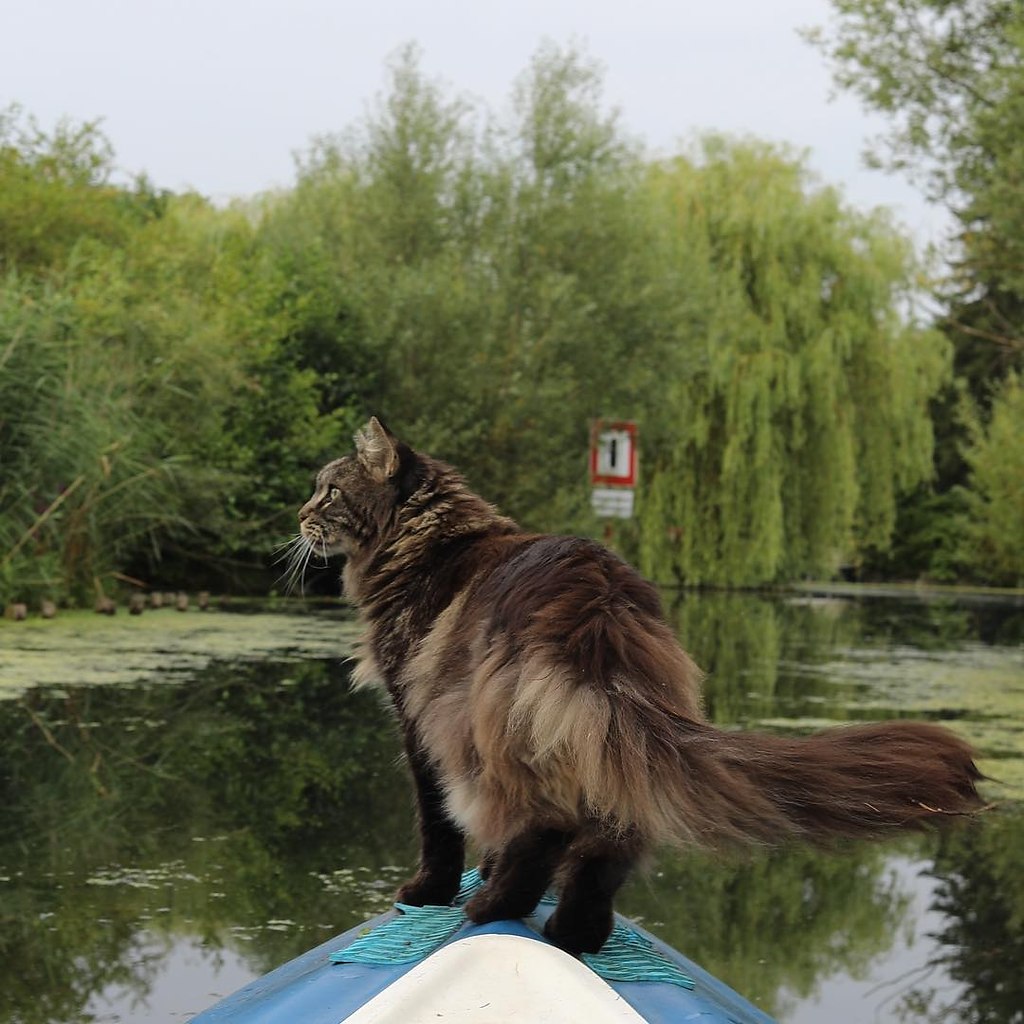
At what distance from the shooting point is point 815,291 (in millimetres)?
33438

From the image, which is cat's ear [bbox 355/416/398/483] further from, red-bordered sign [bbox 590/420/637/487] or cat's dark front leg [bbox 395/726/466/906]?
red-bordered sign [bbox 590/420/637/487]

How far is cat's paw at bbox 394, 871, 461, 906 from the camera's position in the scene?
4.23 metres

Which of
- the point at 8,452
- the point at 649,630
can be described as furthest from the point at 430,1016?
the point at 8,452

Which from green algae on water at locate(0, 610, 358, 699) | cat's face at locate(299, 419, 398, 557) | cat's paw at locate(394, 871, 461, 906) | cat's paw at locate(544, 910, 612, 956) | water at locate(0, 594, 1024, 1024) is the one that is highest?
cat's face at locate(299, 419, 398, 557)

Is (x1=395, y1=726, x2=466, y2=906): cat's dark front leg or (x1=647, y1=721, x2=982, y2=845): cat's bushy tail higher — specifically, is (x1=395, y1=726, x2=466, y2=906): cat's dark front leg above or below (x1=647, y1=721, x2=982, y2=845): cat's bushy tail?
below

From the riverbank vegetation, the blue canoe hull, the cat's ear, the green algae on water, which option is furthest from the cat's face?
the riverbank vegetation

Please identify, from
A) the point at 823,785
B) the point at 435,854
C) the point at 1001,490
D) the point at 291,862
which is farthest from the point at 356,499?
the point at 1001,490

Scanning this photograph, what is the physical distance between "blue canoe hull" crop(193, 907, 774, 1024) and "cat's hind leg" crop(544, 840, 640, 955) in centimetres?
6

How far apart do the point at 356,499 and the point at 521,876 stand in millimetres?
1818

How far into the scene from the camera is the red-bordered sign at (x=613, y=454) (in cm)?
2503

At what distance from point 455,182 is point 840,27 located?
758 cm

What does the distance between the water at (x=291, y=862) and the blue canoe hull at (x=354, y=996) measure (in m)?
0.29

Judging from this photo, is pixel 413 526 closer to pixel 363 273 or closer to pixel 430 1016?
pixel 430 1016

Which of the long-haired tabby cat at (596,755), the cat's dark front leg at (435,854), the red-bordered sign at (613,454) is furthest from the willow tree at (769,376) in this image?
the long-haired tabby cat at (596,755)
